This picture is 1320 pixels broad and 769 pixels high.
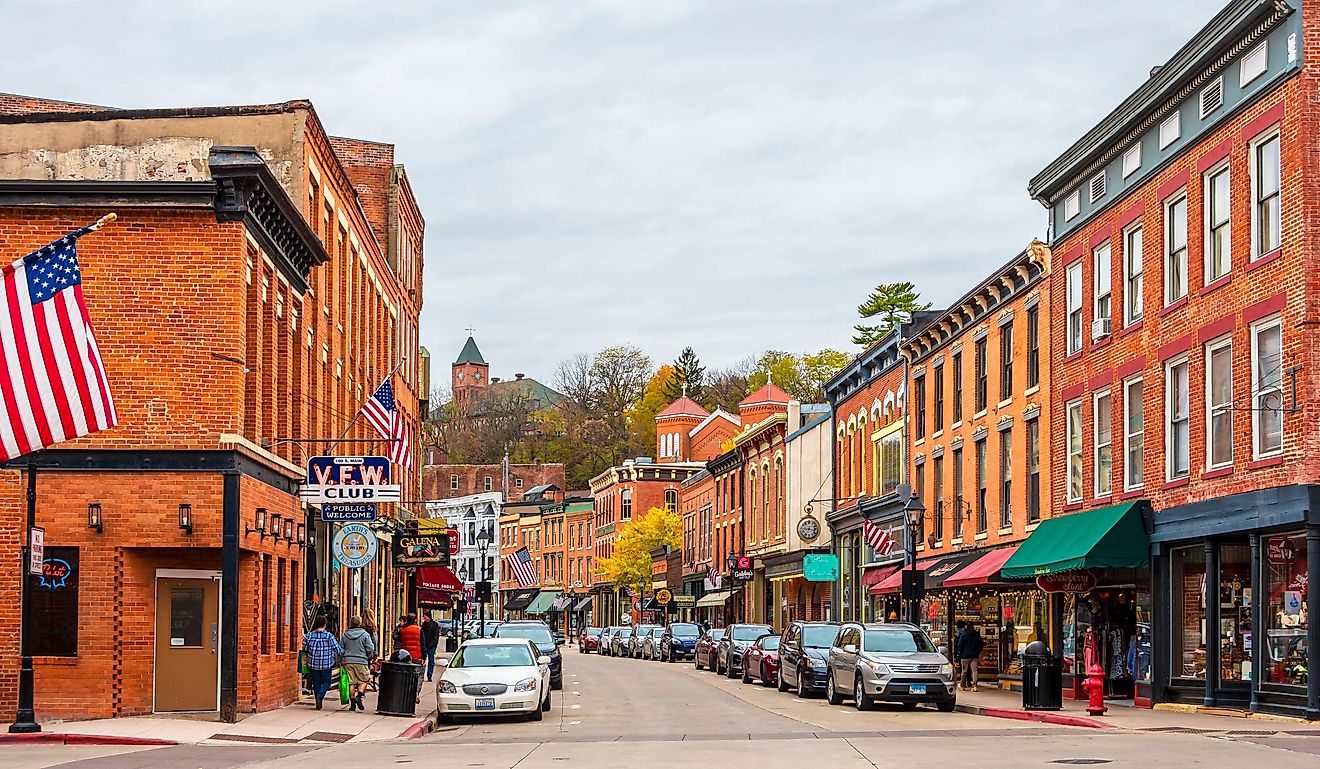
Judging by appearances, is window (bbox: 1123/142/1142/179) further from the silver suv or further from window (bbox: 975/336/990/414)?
window (bbox: 975/336/990/414)

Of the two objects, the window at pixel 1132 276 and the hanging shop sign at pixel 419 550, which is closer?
the window at pixel 1132 276

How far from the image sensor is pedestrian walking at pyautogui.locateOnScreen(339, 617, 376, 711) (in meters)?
30.2

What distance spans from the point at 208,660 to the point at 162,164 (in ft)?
30.1

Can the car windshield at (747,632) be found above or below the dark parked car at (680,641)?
above

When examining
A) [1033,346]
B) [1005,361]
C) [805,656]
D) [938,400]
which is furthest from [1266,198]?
[938,400]

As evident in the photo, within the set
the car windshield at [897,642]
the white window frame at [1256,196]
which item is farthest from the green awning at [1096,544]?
the white window frame at [1256,196]

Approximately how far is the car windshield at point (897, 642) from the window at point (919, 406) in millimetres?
16930

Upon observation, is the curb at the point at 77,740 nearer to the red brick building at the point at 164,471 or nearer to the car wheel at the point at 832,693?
the red brick building at the point at 164,471

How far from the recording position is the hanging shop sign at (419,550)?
50125mm

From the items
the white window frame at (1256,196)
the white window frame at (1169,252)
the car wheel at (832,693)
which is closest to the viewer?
the white window frame at (1256,196)

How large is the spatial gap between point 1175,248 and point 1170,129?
7.01ft

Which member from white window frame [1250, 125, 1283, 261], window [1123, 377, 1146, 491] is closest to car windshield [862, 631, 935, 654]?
window [1123, 377, 1146, 491]

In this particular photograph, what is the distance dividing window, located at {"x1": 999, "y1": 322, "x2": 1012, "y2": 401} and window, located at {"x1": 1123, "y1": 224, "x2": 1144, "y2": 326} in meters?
7.51

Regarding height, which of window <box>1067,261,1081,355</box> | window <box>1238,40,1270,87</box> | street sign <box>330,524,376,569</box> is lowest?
street sign <box>330,524,376,569</box>
